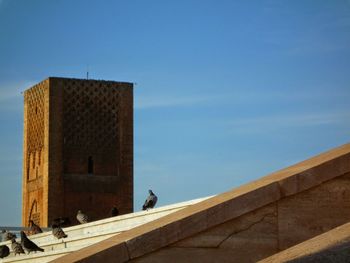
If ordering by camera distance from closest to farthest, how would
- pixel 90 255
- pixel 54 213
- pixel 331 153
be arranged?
pixel 90 255
pixel 331 153
pixel 54 213

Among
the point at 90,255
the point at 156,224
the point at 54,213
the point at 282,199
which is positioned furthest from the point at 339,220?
the point at 54,213

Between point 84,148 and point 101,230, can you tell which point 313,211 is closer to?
point 101,230

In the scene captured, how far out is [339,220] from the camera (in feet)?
22.1

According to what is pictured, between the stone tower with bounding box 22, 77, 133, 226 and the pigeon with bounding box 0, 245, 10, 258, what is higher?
the stone tower with bounding box 22, 77, 133, 226

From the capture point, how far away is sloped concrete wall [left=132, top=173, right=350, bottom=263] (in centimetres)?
653

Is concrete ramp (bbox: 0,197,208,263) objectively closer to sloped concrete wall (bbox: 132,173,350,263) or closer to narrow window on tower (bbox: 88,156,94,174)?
sloped concrete wall (bbox: 132,173,350,263)

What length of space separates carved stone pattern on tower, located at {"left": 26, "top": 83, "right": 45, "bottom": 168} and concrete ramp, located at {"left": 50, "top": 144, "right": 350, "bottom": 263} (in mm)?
34231

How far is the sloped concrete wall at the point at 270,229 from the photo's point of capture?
6531 millimetres

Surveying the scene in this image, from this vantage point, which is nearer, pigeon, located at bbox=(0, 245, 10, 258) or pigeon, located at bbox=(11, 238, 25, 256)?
pigeon, located at bbox=(11, 238, 25, 256)

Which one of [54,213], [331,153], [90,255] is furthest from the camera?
[54,213]

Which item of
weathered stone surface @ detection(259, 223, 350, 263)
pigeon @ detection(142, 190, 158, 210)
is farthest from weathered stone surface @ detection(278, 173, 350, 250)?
pigeon @ detection(142, 190, 158, 210)

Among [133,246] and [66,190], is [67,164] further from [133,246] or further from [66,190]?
[133,246]

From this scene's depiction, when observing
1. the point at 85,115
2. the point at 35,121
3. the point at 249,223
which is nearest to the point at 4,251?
the point at 249,223

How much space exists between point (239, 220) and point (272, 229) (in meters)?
0.22
